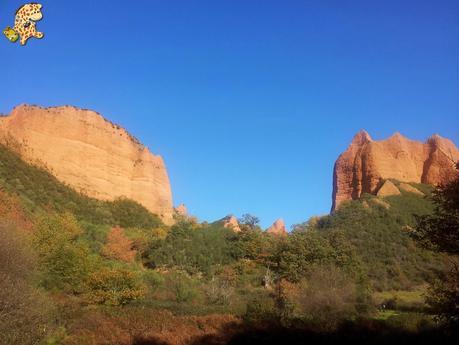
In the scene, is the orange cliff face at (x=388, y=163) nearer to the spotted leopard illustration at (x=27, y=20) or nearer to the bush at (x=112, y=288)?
the bush at (x=112, y=288)

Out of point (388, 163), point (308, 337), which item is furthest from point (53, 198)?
point (388, 163)

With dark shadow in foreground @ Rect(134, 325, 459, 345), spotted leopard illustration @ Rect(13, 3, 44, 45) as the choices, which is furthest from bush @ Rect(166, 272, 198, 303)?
spotted leopard illustration @ Rect(13, 3, 44, 45)

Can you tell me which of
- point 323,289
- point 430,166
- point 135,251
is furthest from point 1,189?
point 430,166

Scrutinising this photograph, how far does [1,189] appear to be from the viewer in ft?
113

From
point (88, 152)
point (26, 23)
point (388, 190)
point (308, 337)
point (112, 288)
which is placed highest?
point (88, 152)

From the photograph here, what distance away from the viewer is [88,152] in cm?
5512

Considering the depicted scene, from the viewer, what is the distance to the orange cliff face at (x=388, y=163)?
6425 cm

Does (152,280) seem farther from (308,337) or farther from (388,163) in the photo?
(388,163)

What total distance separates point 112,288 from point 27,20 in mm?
20714

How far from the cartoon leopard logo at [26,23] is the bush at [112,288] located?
20.1m

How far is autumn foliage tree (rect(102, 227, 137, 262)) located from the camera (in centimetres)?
3966

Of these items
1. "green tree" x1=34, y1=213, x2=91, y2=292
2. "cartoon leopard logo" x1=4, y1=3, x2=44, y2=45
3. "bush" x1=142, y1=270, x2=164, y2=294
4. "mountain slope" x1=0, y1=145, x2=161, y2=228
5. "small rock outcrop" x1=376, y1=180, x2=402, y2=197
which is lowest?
"bush" x1=142, y1=270, x2=164, y2=294

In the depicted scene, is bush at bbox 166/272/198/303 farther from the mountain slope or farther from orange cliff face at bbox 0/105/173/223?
orange cliff face at bbox 0/105/173/223

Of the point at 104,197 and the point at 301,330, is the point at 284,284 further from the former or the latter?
the point at 104,197
